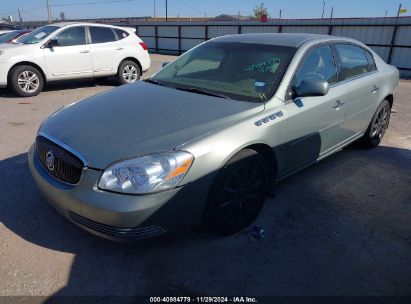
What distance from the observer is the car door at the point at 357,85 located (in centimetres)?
407

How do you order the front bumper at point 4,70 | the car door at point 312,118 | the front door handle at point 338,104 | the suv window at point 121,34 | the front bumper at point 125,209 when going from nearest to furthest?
the front bumper at point 125,209
the car door at point 312,118
the front door handle at point 338,104
the front bumper at point 4,70
the suv window at point 121,34

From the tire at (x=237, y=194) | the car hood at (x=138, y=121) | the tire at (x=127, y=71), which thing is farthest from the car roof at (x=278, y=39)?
the tire at (x=127, y=71)

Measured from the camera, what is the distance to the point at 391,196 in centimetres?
379

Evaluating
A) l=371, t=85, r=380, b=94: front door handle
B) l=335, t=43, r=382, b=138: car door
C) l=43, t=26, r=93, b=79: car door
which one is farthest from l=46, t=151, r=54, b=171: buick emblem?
l=43, t=26, r=93, b=79: car door

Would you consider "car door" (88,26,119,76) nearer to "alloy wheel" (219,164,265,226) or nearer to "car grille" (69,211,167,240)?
"alloy wheel" (219,164,265,226)

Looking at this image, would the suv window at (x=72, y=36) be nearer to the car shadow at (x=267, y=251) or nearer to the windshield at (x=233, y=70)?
the windshield at (x=233, y=70)

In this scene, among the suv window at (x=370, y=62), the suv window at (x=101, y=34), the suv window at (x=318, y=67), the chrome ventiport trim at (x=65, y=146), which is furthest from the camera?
the suv window at (x=101, y=34)

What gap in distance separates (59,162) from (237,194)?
140cm

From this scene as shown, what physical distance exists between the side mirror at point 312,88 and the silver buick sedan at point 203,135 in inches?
0.7

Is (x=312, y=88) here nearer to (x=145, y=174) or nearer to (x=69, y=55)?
(x=145, y=174)

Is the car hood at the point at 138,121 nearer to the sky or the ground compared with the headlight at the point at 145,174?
nearer to the sky

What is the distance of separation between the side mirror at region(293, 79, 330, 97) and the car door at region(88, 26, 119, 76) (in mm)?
6887

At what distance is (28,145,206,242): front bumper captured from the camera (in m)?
2.31

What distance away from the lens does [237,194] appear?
2910 mm
